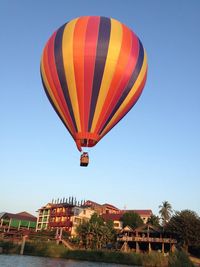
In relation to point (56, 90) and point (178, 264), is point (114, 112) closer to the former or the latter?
point (56, 90)

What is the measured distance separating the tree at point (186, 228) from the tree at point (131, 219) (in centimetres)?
2214

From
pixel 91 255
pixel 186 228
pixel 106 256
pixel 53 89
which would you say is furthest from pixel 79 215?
pixel 53 89

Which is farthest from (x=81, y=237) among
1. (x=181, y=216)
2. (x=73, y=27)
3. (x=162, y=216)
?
(x=73, y=27)

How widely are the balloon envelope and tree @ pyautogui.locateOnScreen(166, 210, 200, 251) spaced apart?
34.6 metres

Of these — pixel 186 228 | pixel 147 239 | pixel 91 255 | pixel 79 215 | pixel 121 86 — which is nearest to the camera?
pixel 121 86

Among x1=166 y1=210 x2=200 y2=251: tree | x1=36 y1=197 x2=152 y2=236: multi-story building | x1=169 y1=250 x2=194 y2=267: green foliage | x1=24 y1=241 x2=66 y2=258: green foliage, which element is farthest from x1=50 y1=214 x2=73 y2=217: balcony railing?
x1=169 y1=250 x2=194 y2=267: green foliage

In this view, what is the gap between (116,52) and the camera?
20688mm

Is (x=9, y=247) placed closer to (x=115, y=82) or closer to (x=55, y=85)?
(x=55, y=85)

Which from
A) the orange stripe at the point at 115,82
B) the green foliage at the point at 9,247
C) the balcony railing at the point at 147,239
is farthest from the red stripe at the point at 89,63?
the balcony railing at the point at 147,239

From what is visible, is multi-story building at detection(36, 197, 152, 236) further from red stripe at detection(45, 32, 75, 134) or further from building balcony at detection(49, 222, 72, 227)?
red stripe at detection(45, 32, 75, 134)

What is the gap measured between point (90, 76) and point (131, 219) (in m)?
61.9

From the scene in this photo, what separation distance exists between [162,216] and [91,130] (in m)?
61.1

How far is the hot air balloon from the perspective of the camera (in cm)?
2034

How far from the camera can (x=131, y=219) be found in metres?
77.1
